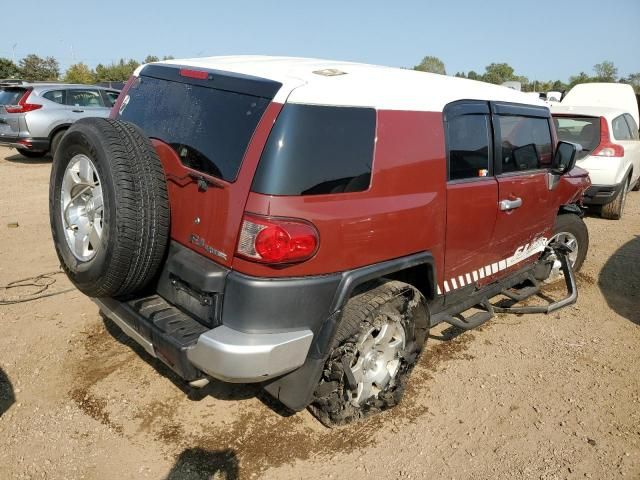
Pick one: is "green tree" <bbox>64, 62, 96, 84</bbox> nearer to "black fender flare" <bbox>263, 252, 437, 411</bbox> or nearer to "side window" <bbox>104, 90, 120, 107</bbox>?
"side window" <bbox>104, 90, 120, 107</bbox>

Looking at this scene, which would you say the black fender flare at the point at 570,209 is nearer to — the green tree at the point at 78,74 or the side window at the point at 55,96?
the side window at the point at 55,96

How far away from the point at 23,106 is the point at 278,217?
10441mm

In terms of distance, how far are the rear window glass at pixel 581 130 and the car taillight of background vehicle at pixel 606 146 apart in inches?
2.2

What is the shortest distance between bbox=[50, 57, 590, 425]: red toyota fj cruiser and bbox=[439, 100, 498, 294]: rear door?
0.02 metres

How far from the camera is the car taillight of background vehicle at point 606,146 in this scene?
7.24 metres

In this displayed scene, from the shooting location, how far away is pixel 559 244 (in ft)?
14.8

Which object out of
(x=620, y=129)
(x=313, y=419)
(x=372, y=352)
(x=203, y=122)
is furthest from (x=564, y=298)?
(x=620, y=129)

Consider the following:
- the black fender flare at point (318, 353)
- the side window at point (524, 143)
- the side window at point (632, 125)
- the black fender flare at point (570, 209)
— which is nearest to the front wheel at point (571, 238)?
the black fender flare at point (570, 209)

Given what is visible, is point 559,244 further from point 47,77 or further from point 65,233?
point 47,77

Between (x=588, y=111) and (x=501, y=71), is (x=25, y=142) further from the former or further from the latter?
(x=501, y=71)

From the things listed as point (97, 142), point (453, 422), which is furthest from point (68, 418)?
point (453, 422)

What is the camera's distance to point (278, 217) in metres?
2.18

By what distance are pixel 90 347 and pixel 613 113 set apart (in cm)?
771

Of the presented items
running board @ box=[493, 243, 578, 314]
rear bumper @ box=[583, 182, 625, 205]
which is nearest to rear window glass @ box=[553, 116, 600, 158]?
rear bumper @ box=[583, 182, 625, 205]
